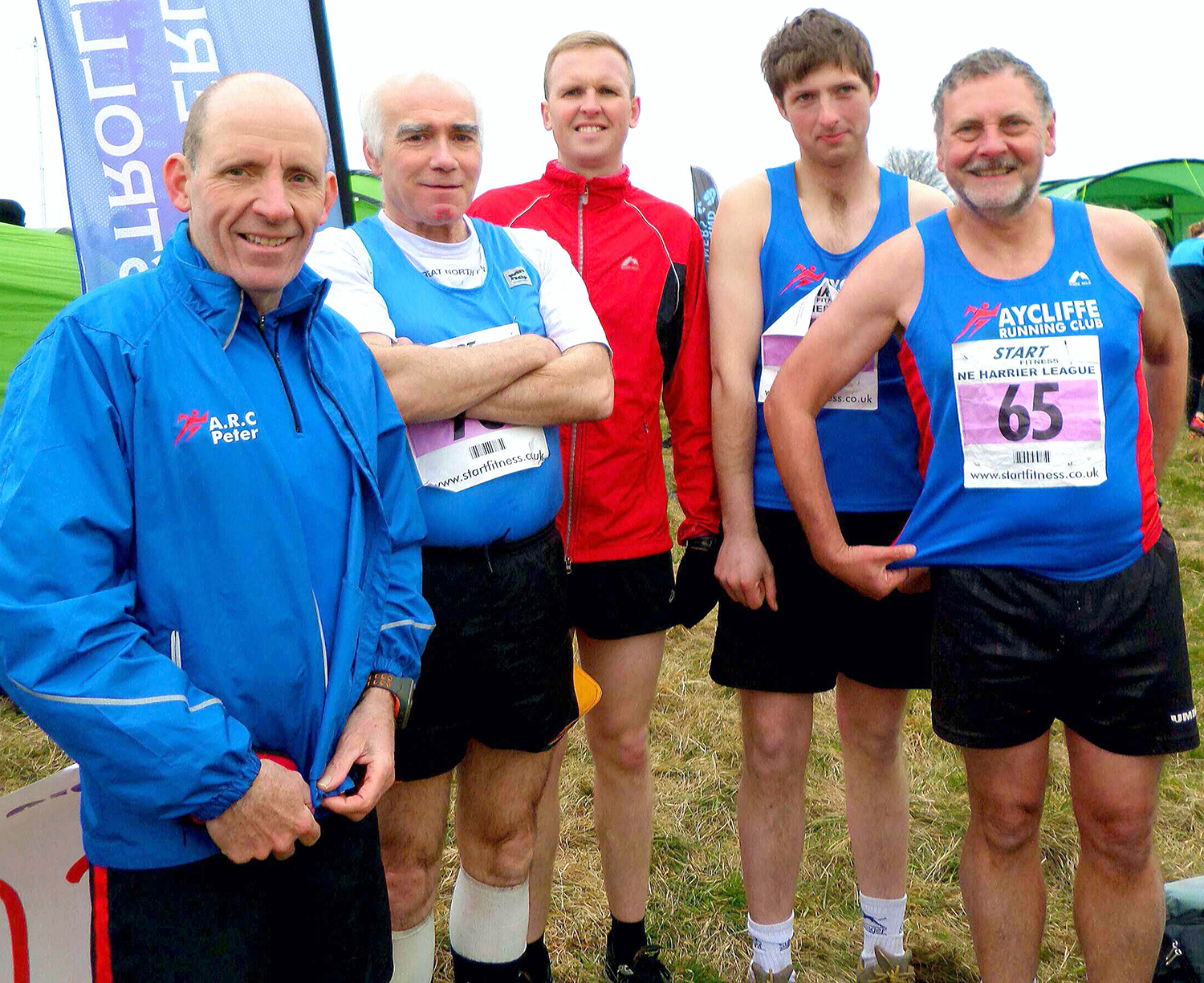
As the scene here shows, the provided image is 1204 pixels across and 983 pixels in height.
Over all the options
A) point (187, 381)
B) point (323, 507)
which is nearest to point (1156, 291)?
point (323, 507)

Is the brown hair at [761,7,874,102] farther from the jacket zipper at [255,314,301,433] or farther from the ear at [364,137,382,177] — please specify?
the jacket zipper at [255,314,301,433]

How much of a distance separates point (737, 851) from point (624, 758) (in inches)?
38.5

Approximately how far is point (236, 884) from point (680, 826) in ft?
7.24

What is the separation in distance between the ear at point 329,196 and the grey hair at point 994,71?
3.99ft

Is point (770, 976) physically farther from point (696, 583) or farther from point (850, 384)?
point (850, 384)

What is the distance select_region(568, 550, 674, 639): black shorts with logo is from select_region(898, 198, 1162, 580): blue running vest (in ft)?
2.47

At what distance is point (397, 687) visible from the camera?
1607 millimetres

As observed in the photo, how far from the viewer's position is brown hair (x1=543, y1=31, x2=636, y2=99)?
246cm

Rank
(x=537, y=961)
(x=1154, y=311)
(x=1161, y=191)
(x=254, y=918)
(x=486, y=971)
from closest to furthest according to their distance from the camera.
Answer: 1. (x=254, y=918)
2. (x=1154, y=311)
3. (x=486, y=971)
4. (x=537, y=961)
5. (x=1161, y=191)

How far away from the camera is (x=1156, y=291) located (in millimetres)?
2000

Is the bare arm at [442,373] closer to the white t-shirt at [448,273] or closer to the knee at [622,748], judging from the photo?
the white t-shirt at [448,273]

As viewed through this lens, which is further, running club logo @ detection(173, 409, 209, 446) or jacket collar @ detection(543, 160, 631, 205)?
jacket collar @ detection(543, 160, 631, 205)

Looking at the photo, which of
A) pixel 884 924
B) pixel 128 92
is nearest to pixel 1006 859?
pixel 884 924

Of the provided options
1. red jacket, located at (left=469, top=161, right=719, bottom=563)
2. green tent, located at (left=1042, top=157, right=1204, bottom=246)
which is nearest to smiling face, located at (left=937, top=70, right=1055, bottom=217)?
red jacket, located at (left=469, top=161, right=719, bottom=563)
